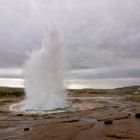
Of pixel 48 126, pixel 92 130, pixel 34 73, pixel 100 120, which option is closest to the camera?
pixel 92 130

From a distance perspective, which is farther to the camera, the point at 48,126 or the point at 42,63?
the point at 42,63

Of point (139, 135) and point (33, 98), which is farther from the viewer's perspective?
point (33, 98)

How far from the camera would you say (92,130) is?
19.3m

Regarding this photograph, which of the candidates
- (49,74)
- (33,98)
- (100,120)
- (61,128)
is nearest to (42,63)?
(49,74)

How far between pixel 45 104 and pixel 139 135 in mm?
20054

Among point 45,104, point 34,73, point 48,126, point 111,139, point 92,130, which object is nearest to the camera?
point 111,139

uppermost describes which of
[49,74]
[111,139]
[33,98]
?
[49,74]

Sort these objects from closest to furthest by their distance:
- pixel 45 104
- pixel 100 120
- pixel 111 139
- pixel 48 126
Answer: pixel 111 139 < pixel 48 126 < pixel 100 120 < pixel 45 104

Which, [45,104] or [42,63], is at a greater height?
[42,63]

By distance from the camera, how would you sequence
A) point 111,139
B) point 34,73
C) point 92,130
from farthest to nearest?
point 34,73 → point 92,130 → point 111,139

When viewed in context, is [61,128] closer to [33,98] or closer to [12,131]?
[12,131]

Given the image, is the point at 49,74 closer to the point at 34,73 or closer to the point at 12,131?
the point at 34,73

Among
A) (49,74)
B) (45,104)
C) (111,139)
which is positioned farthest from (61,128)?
(49,74)

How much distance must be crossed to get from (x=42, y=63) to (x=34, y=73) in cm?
181
